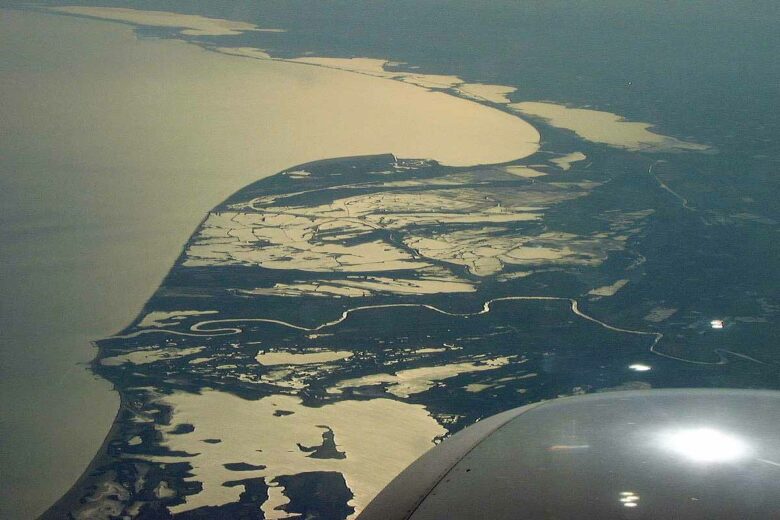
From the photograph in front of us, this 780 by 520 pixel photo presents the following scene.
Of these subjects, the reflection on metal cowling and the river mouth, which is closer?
the reflection on metal cowling

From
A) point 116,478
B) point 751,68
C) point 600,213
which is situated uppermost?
point 751,68

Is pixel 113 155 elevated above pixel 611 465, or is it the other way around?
pixel 611 465

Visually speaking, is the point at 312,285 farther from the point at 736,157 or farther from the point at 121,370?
the point at 736,157

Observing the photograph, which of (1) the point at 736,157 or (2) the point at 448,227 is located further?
(1) the point at 736,157

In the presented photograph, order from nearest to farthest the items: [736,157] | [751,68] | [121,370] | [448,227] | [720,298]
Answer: [121,370] < [720,298] < [448,227] < [736,157] < [751,68]

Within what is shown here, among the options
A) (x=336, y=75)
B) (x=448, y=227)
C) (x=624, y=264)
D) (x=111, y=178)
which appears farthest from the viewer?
(x=336, y=75)

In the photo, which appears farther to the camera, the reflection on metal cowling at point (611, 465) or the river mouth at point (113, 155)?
the river mouth at point (113, 155)

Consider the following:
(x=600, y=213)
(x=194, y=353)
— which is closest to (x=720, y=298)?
(x=600, y=213)

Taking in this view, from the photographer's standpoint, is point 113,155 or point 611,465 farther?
point 113,155
